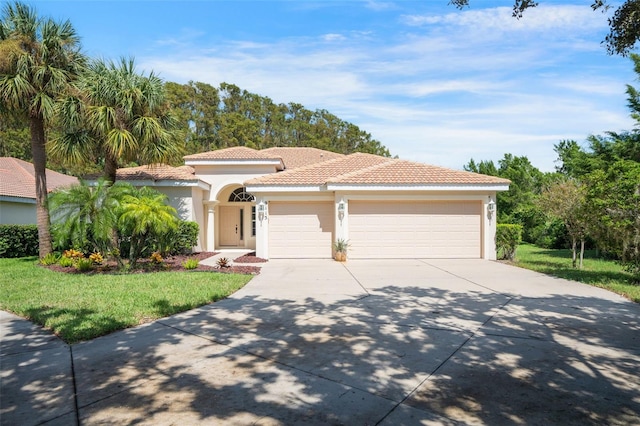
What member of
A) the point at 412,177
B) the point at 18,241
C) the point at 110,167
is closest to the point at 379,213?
the point at 412,177

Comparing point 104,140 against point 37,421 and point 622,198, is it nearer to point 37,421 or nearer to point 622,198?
point 37,421

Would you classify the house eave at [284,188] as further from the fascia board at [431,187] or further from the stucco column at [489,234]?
the stucco column at [489,234]

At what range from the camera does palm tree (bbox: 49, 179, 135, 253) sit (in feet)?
37.7

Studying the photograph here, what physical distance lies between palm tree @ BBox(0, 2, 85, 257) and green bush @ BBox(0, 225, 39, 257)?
4.35 metres

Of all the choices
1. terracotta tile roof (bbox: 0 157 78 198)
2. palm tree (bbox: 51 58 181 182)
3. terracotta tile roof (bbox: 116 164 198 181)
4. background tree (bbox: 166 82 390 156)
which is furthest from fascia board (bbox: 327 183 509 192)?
background tree (bbox: 166 82 390 156)

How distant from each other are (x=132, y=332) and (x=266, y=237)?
34.4ft

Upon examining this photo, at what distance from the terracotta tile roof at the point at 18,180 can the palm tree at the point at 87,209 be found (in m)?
7.50

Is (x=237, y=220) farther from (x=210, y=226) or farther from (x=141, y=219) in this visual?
(x=141, y=219)

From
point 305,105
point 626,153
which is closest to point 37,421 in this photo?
point 626,153

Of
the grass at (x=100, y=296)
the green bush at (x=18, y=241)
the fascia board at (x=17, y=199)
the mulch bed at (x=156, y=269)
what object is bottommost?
the mulch bed at (x=156, y=269)

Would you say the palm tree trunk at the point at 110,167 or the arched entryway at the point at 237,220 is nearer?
the palm tree trunk at the point at 110,167

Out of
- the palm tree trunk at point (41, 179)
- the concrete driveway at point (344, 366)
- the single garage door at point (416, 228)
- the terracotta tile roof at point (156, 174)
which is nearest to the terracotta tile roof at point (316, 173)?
the single garage door at point (416, 228)

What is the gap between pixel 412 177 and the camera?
1642 centimetres

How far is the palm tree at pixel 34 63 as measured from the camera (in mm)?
12656
